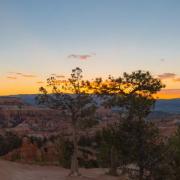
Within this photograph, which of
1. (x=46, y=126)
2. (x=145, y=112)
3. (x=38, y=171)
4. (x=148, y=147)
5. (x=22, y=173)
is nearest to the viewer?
(x=148, y=147)

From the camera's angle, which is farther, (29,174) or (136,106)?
(29,174)

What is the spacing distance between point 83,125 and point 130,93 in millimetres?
7090

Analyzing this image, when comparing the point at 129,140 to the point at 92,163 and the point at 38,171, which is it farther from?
the point at 92,163

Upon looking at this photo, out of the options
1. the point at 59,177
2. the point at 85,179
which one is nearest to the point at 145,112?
the point at 85,179

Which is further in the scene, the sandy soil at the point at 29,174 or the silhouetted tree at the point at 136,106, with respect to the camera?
the sandy soil at the point at 29,174

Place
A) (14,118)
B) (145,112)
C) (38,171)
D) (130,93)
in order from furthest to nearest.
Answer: (14,118) < (38,171) < (130,93) < (145,112)

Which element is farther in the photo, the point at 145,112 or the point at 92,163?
the point at 92,163

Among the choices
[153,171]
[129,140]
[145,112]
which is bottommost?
[153,171]

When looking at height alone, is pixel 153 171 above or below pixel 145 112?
below

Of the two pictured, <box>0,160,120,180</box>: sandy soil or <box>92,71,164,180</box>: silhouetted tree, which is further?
<box>0,160,120,180</box>: sandy soil

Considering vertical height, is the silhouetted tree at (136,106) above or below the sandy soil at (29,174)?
above

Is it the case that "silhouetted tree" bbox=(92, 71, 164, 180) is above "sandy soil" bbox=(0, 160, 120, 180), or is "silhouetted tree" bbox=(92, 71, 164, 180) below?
above

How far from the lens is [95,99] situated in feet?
132

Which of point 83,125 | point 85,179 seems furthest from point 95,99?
point 85,179
